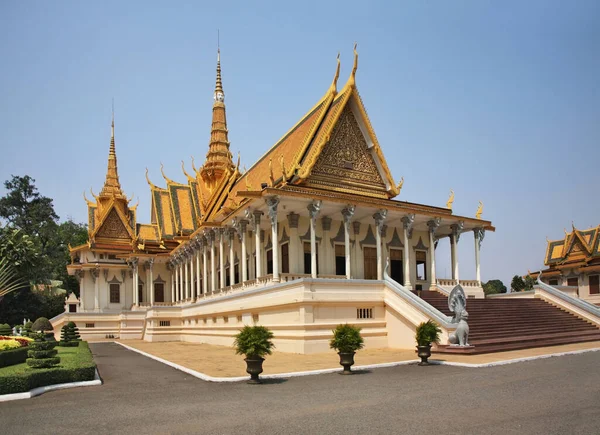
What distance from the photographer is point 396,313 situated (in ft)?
63.4

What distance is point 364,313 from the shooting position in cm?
1966

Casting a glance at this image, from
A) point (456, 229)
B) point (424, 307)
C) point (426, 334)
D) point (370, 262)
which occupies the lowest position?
point (426, 334)

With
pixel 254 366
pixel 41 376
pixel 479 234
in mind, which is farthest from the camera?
pixel 479 234

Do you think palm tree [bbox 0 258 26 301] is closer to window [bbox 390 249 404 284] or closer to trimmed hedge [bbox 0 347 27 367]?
trimmed hedge [bbox 0 347 27 367]

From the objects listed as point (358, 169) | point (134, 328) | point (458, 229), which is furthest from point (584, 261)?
point (134, 328)

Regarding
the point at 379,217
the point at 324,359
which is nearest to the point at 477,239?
the point at 379,217

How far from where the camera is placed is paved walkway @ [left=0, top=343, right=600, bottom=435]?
709 centimetres

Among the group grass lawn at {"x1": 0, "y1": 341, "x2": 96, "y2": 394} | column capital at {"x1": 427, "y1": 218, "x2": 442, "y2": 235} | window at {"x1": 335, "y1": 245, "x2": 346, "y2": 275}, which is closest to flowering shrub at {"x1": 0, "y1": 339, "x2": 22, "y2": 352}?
grass lawn at {"x1": 0, "y1": 341, "x2": 96, "y2": 394}

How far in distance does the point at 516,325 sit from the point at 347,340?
9604 millimetres

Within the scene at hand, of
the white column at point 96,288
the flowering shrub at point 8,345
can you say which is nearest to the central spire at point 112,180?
the white column at point 96,288

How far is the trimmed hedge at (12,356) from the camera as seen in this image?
1388cm

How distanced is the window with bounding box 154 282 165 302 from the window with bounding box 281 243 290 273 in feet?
63.8

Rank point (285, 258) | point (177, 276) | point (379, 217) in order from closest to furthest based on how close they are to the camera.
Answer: point (379, 217) → point (285, 258) → point (177, 276)

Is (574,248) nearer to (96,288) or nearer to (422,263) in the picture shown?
(422,263)
